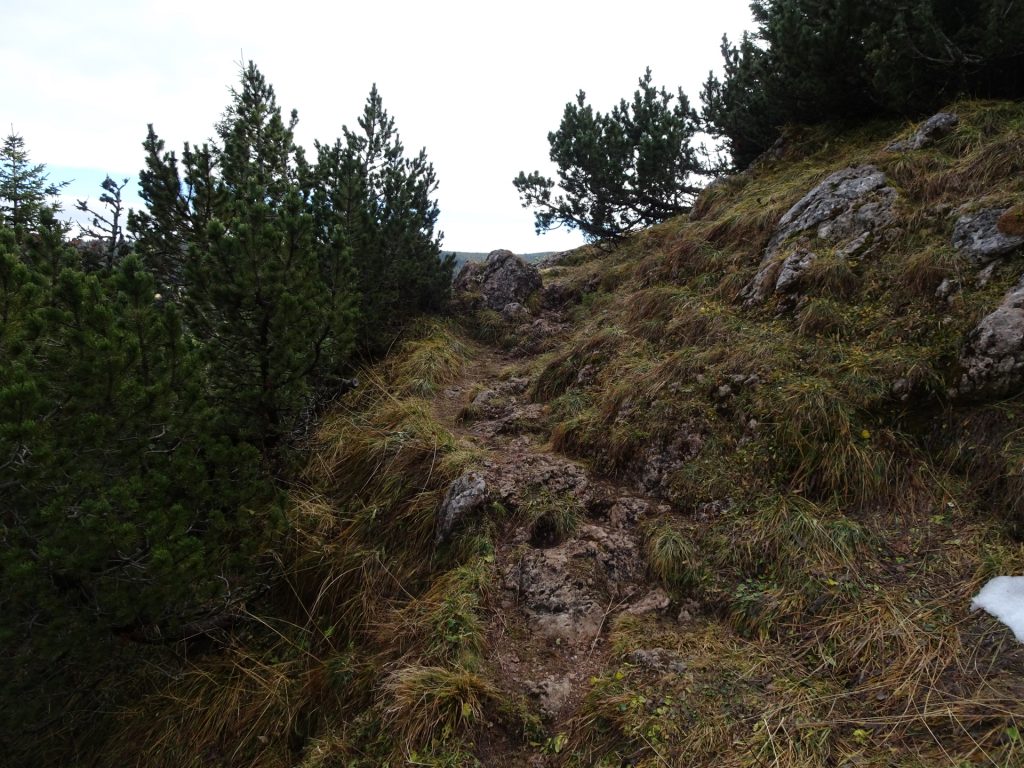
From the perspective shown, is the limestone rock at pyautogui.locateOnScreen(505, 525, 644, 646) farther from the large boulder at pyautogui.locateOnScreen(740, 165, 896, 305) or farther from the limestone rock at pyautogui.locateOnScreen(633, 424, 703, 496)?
the large boulder at pyautogui.locateOnScreen(740, 165, 896, 305)

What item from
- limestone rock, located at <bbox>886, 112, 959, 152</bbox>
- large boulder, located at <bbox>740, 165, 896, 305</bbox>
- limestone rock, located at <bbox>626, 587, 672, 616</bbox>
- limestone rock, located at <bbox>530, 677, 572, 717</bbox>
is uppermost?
limestone rock, located at <bbox>886, 112, 959, 152</bbox>

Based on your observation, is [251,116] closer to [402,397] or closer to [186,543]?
[402,397]

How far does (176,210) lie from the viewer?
5.80 m

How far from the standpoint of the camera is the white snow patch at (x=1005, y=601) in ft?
7.23

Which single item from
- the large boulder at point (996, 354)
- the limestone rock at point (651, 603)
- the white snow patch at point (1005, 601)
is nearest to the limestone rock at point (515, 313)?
the limestone rock at point (651, 603)

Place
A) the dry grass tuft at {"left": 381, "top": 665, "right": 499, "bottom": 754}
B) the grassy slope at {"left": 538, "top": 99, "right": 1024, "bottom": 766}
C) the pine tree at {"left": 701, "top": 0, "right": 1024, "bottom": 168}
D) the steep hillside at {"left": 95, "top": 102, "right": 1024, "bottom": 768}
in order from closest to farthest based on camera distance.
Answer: the grassy slope at {"left": 538, "top": 99, "right": 1024, "bottom": 766}
the steep hillside at {"left": 95, "top": 102, "right": 1024, "bottom": 768}
the dry grass tuft at {"left": 381, "top": 665, "right": 499, "bottom": 754}
the pine tree at {"left": 701, "top": 0, "right": 1024, "bottom": 168}

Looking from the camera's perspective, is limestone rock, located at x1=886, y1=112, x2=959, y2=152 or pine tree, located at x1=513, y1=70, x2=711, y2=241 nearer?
limestone rock, located at x1=886, y1=112, x2=959, y2=152

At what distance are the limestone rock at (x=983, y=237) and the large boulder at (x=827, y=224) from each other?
2.17ft

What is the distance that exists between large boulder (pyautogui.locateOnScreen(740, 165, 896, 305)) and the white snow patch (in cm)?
296

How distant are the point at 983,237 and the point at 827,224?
1.39m

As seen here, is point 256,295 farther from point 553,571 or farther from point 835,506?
point 835,506

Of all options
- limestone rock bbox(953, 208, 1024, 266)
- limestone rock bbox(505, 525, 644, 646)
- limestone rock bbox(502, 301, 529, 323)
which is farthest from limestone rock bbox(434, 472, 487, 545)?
limestone rock bbox(502, 301, 529, 323)

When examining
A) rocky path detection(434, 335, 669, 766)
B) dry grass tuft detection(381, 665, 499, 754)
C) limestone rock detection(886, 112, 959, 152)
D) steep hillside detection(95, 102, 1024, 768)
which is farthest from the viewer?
limestone rock detection(886, 112, 959, 152)

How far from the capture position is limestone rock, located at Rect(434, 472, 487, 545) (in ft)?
12.4
